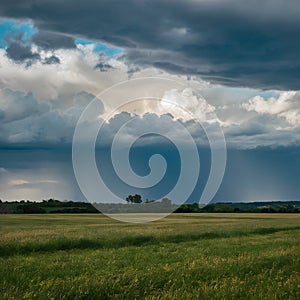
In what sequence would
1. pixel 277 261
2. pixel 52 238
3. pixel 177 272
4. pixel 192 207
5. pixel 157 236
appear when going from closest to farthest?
pixel 177 272 < pixel 277 261 < pixel 52 238 < pixel 157 236 < pixel 192 207

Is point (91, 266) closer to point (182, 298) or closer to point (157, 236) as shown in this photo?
point (182, 298)

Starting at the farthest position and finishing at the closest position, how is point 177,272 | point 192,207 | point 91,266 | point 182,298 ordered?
point 192,207, point 91,266, point 177,272, point 182,298

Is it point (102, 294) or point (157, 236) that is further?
point (157, 236)

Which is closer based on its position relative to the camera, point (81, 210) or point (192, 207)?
point (81, 210)

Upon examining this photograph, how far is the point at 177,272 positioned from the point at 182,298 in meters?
3.81

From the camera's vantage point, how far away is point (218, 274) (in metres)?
14.8

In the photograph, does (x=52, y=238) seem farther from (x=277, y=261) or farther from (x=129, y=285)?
(x=129, y=285)

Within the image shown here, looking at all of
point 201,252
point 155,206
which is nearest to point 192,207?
point 155,206

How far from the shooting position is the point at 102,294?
38.4 ft

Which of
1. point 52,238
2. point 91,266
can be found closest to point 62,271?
point 91,266

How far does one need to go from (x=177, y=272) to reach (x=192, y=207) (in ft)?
376

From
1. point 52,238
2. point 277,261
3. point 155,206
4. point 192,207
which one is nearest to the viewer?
point 277,261

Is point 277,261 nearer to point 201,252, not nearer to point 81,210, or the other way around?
point 201,252

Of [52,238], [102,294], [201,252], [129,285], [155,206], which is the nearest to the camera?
[102,294]
